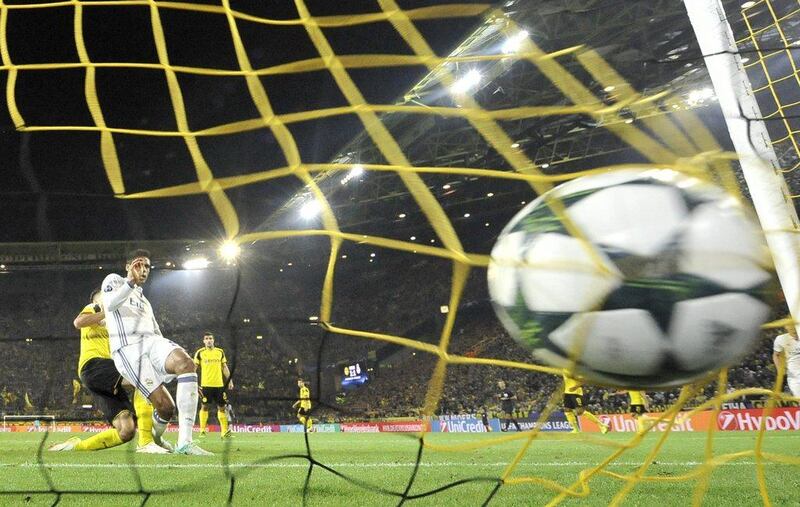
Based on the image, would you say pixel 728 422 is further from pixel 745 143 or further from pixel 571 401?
pixel 745 143

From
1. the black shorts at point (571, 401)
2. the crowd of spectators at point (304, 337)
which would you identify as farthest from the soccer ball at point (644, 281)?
the crowd of spectators at point (304, 337)

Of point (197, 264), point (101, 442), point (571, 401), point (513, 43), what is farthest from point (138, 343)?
point (513, 43)

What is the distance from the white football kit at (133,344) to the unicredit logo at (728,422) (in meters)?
8.69

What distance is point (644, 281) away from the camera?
1.54m

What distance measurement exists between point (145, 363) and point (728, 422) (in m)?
8.93

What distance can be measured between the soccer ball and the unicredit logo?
30.0 ft

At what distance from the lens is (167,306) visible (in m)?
19.5

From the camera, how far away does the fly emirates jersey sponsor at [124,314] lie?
3783 mm

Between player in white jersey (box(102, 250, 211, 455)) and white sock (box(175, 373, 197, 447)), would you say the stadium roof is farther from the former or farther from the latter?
white sock (box(175, 373, 197, 447))

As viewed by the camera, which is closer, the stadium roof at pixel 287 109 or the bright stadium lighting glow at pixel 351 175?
the stadium roof at pixel 287 109

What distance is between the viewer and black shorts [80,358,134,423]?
13.7 feet

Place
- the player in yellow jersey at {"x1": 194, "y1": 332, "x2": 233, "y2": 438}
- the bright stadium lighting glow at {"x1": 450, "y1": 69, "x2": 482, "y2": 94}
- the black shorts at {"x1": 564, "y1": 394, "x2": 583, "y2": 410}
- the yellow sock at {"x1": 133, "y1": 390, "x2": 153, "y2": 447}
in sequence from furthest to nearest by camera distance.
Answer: the bright stadium lighting glow at {"x1": 450, "y1": 69, "x2": 482, "y2": 94} → the black shorts at {"x1": 564, "y1": 394, "x2": 583, "y2": 410} → the player in yellow jersey at {"x1": 194, "y1": 332, "x2": 233, "y2": 438} → the yellow sock at {"x1": 133, "y1": 390, "x2": 153, "y2": 447}

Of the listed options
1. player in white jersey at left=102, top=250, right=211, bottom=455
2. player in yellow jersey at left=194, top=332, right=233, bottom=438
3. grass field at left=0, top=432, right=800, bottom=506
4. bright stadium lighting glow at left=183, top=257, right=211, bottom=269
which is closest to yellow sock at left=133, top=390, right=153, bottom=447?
grass field at left=0, top=432, right=800, bottom=506

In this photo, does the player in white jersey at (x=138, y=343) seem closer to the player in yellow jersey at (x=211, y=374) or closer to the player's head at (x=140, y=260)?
the player's head at (x=140, y=260)
